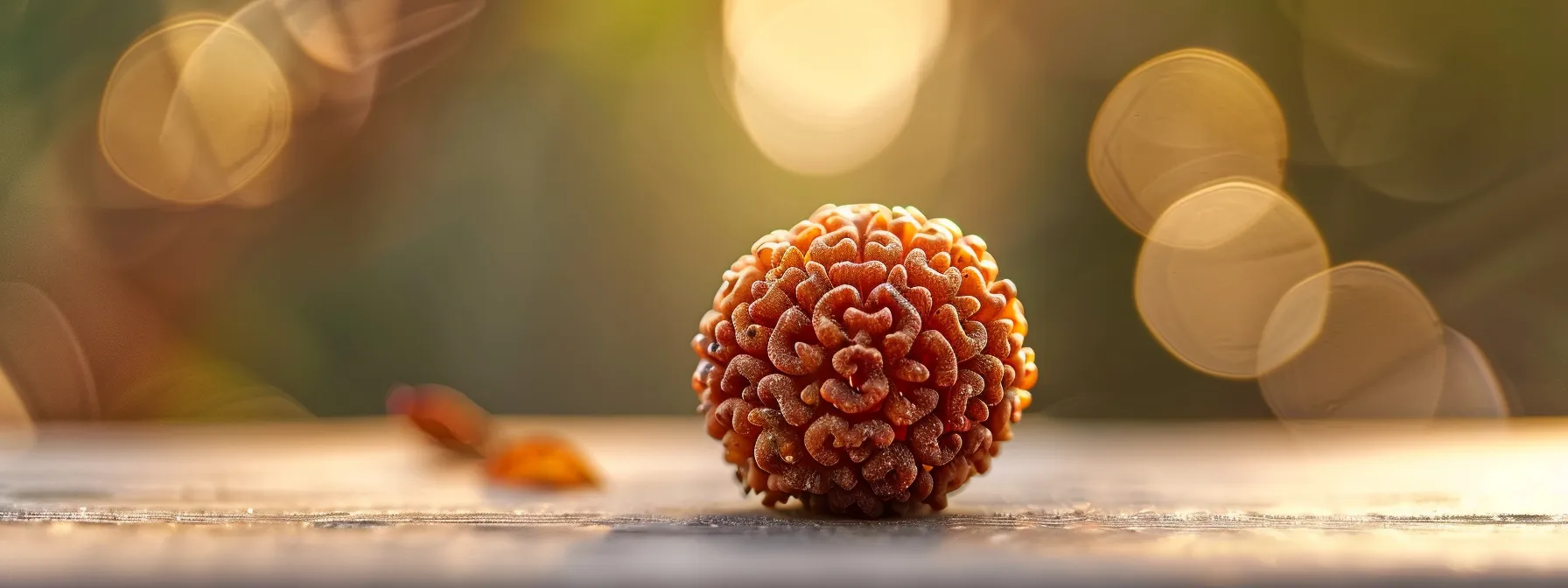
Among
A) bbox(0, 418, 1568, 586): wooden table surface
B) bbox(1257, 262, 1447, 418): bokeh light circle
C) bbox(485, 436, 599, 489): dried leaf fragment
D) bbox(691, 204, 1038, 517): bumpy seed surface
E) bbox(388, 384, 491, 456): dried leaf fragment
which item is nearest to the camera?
bbox(0, 418, 1568, 586): wooden table surface

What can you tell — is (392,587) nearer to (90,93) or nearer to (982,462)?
(982,462)

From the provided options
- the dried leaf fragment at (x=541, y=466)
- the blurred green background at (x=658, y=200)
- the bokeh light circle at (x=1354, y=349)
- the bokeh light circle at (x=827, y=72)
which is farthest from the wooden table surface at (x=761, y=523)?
the bokeh light circle at (x=827, y=72)

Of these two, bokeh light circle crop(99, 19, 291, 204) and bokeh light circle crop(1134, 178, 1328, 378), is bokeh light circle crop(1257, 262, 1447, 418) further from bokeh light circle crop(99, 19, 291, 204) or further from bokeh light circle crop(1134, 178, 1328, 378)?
bokeh light circle crop(99, 19, 291, 204)

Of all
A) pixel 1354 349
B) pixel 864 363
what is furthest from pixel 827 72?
pixel 864 363

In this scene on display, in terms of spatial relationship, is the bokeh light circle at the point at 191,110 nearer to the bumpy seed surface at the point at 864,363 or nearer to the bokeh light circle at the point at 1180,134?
the bokeh light circle at the point at 1180,134

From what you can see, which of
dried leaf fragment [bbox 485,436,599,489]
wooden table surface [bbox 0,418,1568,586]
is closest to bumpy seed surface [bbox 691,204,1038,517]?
wooden table surface [bbox 0,418,1568,586]
